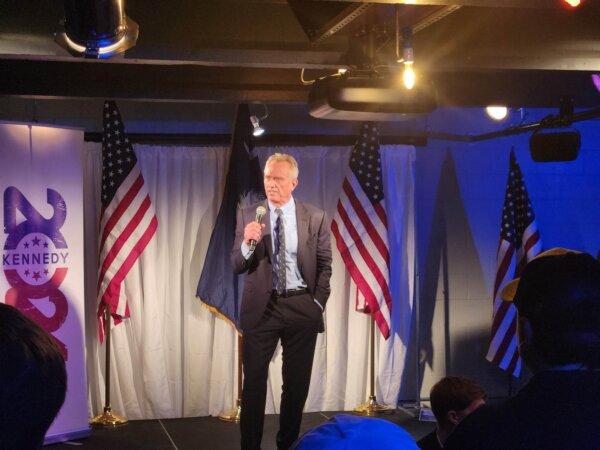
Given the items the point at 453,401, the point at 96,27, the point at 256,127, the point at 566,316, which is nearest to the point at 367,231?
the point at 256,127

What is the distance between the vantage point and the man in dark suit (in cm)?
449

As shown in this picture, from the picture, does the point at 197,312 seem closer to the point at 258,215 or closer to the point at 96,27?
the point at 258,215

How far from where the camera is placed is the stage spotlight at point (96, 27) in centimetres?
322

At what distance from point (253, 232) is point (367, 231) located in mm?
1788

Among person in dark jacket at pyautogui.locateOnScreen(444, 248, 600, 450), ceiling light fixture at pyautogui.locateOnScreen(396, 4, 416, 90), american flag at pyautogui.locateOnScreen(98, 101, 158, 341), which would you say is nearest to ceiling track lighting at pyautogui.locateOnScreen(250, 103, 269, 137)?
american flag at pyautogui.locateOnScreen(98, 101, 158, 341)

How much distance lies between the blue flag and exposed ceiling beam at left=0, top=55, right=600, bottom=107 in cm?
24

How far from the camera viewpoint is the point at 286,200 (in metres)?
4.69

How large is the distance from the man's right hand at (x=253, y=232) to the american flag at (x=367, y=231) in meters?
1.69

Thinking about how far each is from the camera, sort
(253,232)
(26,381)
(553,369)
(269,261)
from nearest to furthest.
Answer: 1. (26,381)
2. (553,369)
3. (253,232)
4. (269,261)

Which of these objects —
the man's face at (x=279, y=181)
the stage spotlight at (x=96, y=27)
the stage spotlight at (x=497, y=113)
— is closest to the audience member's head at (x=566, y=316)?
the stage spotlight at (x=96, y=27)

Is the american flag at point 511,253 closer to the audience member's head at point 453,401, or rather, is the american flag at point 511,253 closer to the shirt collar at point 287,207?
the shirt collar at point 287,207

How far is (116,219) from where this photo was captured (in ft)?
18.2

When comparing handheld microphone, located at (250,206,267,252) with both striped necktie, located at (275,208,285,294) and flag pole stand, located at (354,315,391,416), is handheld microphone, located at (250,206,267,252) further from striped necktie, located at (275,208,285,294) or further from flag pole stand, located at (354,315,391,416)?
flag pole stand, located at (354,315,391,416)

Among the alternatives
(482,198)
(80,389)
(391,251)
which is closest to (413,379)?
(391,251)
